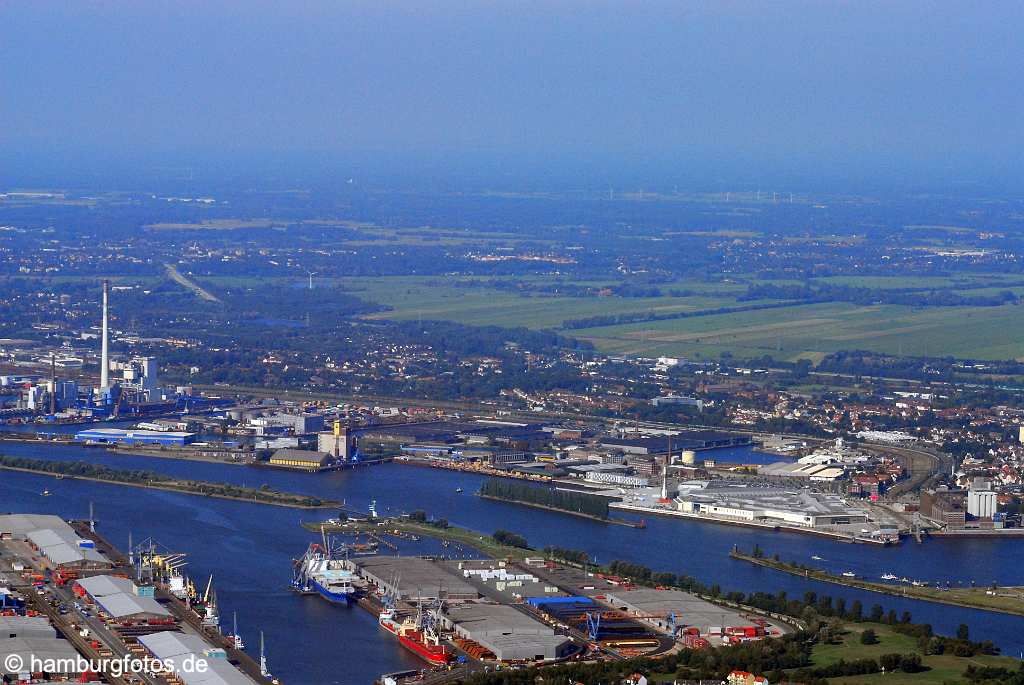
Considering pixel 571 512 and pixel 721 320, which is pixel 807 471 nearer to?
pixel 571 512

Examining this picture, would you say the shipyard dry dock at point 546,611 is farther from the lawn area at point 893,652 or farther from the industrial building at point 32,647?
the industrial building at point 32,647

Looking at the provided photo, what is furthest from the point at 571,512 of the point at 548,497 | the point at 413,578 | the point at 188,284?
the point at 188,284

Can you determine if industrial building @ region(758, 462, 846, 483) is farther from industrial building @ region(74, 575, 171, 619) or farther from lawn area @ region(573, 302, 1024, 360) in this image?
lawn area @ region(573, 302, 1024, 360)

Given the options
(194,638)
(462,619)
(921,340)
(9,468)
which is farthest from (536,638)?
(921,340)

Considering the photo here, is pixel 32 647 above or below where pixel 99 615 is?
above

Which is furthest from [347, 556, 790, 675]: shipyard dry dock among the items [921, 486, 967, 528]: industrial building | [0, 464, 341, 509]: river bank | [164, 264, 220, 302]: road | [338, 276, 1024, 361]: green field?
[164, 264, 220, 302]: road

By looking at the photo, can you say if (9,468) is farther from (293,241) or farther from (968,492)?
(293,241)
